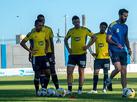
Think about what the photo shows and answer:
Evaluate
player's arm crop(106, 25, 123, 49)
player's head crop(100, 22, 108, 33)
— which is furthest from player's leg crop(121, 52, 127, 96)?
player's head crop(100, 22, 108, 33)

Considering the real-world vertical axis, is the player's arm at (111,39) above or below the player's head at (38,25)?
below

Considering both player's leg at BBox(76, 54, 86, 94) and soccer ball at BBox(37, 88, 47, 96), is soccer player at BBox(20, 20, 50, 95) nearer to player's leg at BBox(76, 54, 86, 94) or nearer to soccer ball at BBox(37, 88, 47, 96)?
soccer ball at BBox(37, 88, 47, 96)

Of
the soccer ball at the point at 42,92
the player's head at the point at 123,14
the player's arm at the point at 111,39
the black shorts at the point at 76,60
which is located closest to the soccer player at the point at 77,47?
the black shorts at the point at 76,60

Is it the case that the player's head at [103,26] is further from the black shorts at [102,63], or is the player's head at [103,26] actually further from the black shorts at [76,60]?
the black shorts at [76,60]

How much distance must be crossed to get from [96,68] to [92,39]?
129 centimetres

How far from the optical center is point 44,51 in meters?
17.4

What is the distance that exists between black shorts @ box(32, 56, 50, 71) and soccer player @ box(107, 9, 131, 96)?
1.95 m

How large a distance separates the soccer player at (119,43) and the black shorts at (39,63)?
1.95m

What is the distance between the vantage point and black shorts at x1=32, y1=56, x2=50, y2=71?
1723cm

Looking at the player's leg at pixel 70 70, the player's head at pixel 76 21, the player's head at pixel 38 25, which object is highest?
the player's head at pixel 76 21

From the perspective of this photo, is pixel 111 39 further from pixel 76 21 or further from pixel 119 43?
pixel 76 21

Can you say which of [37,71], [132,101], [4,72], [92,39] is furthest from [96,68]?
[4,72]

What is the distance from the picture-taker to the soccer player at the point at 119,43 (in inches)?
640

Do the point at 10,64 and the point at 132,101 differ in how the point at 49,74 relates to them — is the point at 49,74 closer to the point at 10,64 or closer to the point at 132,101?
the point at 132,101
